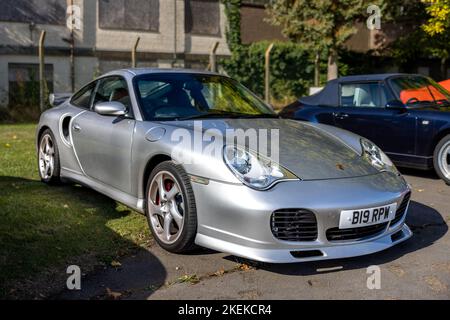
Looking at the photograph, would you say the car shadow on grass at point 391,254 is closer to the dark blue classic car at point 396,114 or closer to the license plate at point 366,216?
the license plate at point 366,216

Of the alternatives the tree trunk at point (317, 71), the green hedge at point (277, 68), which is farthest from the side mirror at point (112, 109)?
the green hedge at point (277, 68)

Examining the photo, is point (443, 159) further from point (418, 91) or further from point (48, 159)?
point (48, 159)

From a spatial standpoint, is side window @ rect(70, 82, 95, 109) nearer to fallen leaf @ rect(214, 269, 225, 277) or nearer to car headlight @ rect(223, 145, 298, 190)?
car headlight @ rect(223, 145, 298, 190)

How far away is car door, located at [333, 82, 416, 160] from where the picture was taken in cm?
653

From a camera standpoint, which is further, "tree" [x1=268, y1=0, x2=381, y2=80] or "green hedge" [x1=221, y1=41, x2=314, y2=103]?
"green hedge" [x1=221, y1=41, x2=314, y2=103]

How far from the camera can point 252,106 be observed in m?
4.82

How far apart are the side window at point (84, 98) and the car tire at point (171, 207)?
5.51ft

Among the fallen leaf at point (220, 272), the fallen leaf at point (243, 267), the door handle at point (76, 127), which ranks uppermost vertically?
the door handle at point (76, 127)

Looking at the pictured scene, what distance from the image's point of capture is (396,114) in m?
6.63

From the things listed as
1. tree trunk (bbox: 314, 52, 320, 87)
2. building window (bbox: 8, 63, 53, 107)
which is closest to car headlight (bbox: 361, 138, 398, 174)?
building window (bbox: 8, 63, 53, 107)

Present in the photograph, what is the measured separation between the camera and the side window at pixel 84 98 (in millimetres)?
5259

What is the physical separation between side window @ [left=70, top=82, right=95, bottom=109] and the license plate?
295 cm

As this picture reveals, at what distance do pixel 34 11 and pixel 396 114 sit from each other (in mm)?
13747
